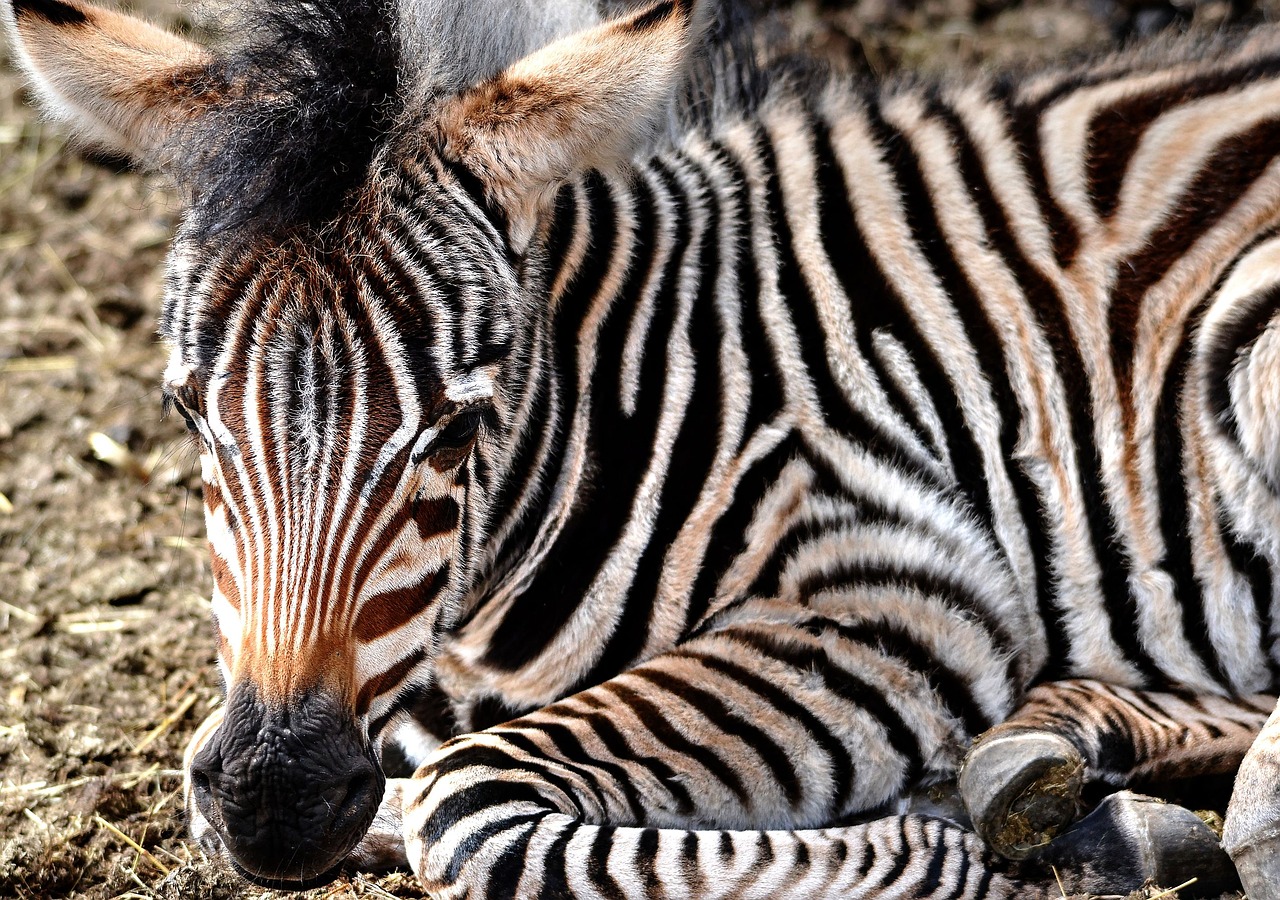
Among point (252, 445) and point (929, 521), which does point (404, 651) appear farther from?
point (929, 521)

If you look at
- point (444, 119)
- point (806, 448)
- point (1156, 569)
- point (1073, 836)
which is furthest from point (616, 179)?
point (1073, 836)

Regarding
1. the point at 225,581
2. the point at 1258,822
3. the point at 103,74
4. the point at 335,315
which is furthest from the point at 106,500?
the point at 1258,822

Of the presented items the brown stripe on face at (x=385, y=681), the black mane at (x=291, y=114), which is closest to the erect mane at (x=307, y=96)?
the black mane at (x=291, y=114)

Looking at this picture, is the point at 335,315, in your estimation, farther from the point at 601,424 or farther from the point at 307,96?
the point at 601,424

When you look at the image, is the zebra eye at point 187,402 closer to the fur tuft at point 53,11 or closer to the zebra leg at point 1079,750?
the fur tuft at point 53,11

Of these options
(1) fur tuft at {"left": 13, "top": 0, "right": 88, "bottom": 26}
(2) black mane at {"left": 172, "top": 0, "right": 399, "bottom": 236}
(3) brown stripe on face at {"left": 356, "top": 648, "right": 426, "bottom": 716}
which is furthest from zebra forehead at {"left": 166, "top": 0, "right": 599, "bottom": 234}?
(3) brown stripe on face at {"left": 356, "top": 648, "right": 426, "bottom": 716}

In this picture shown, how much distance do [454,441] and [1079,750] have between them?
1.92 meters

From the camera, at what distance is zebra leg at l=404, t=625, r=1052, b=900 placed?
11.0ft

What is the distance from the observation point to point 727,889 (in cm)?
334

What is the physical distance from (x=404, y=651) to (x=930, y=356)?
1.75 meters

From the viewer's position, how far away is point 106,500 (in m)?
6.00

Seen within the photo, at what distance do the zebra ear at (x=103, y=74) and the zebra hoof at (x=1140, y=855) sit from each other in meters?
3.08

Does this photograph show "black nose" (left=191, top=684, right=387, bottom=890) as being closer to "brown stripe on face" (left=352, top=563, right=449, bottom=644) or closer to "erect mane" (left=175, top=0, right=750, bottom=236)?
"brown stripe on face" (left=352, top=563, right=449, bottom=644)

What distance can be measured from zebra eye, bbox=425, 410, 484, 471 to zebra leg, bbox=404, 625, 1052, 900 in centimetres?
81
